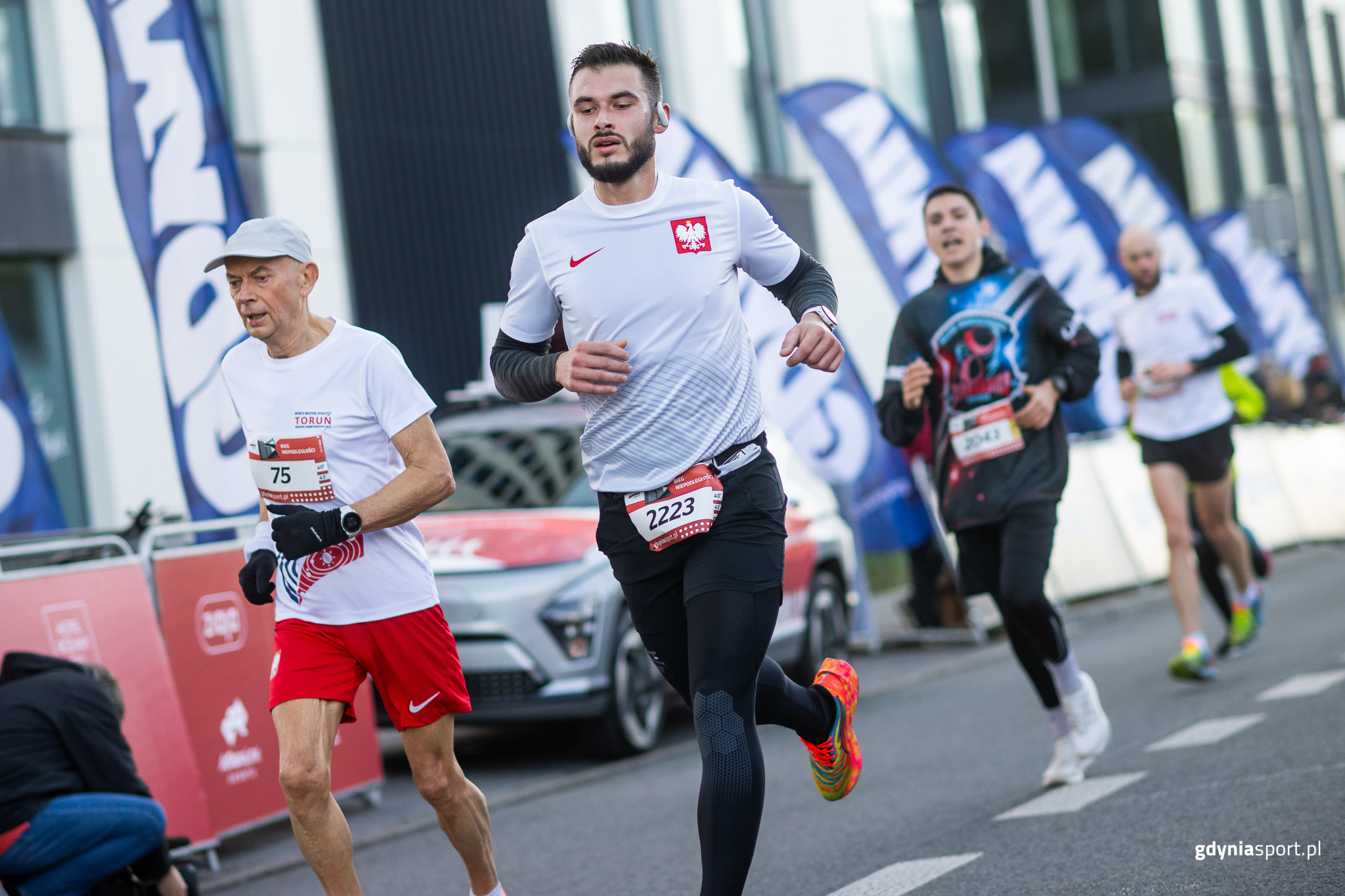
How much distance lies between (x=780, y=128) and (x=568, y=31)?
4790 millimetres

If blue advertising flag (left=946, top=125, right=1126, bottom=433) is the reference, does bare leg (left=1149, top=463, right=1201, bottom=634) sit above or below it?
below

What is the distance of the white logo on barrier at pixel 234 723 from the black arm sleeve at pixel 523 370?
3.10 m

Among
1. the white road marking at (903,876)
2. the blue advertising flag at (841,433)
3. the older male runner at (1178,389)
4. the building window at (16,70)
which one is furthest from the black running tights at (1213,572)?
the building window at (16,70)

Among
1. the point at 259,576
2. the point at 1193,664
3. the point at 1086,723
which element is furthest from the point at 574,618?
the point at 259,576

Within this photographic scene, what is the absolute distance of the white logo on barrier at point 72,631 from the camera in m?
5.95

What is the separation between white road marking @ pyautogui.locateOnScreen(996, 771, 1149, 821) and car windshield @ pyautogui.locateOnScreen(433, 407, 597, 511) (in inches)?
126

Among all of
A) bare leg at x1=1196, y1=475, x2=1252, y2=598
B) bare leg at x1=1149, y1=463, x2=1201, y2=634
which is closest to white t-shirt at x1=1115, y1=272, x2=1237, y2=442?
bare leg at x1=1149, y1=463, x2=1201, y2=634

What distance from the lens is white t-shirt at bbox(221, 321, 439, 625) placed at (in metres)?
4.33

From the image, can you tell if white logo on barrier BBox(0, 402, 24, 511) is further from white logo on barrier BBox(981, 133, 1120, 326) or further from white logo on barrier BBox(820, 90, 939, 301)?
white logo on barrier BBox(981, 133, 1120, 326)

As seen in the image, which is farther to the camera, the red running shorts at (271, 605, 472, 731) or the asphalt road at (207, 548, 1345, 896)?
the asphalt road at (207, 548, 1345, 896)

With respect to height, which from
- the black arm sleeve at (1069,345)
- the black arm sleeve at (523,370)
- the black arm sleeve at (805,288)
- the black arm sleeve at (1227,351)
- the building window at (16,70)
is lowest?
the black arm sleeve at (1227,351)

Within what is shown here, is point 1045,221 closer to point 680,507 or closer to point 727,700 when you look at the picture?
point 680,507

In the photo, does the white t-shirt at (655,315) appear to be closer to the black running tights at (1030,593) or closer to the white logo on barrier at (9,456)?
the black running tights at (1030,593)

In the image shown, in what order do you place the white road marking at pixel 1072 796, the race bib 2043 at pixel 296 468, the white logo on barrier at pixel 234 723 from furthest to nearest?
the white logo on barrier at pixel 234 723, the white road marking at pixel 1072 796, the race bib 2043 at pixel 296 468
